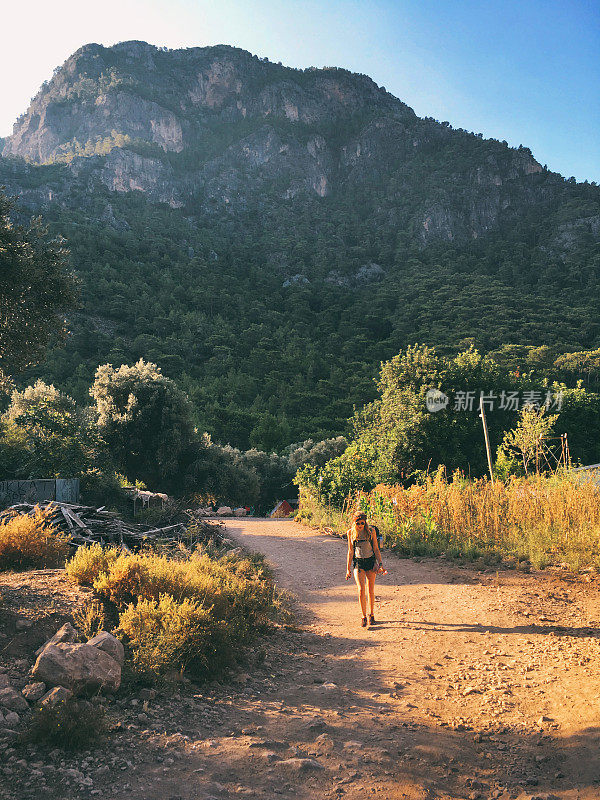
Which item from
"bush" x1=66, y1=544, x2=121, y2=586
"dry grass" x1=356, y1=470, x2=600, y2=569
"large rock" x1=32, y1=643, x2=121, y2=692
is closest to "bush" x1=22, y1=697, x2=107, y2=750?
"large rock" x1=32, y1=643, x2=121, y2=692

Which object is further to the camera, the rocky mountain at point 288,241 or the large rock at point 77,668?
the rocky mountain at point 288,241

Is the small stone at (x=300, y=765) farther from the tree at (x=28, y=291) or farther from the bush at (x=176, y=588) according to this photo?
the tree at (x=28, y=291)

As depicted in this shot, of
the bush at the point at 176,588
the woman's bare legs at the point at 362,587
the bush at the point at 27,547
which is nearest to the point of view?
the bush at the point at 176,588

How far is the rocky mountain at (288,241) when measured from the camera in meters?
74.8

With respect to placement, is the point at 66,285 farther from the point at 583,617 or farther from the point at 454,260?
the point at 454,260

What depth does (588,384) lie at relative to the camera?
55625 millimetres

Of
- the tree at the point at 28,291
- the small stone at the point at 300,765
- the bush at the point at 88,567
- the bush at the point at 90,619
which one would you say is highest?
the tree at the point at 28,291

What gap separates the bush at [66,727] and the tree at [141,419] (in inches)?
938

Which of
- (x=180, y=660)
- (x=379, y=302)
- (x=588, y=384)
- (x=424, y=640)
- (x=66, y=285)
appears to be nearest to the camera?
(x=180, y=660)

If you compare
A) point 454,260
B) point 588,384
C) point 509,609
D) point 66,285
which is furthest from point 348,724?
point 454,260

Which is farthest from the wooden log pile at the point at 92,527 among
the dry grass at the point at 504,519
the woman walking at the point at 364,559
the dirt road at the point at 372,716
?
the dry grass at the point at 504,519

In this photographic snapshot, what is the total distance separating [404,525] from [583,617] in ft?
18.4

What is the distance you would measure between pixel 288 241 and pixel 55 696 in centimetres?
12740

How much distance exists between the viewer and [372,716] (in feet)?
12.8
